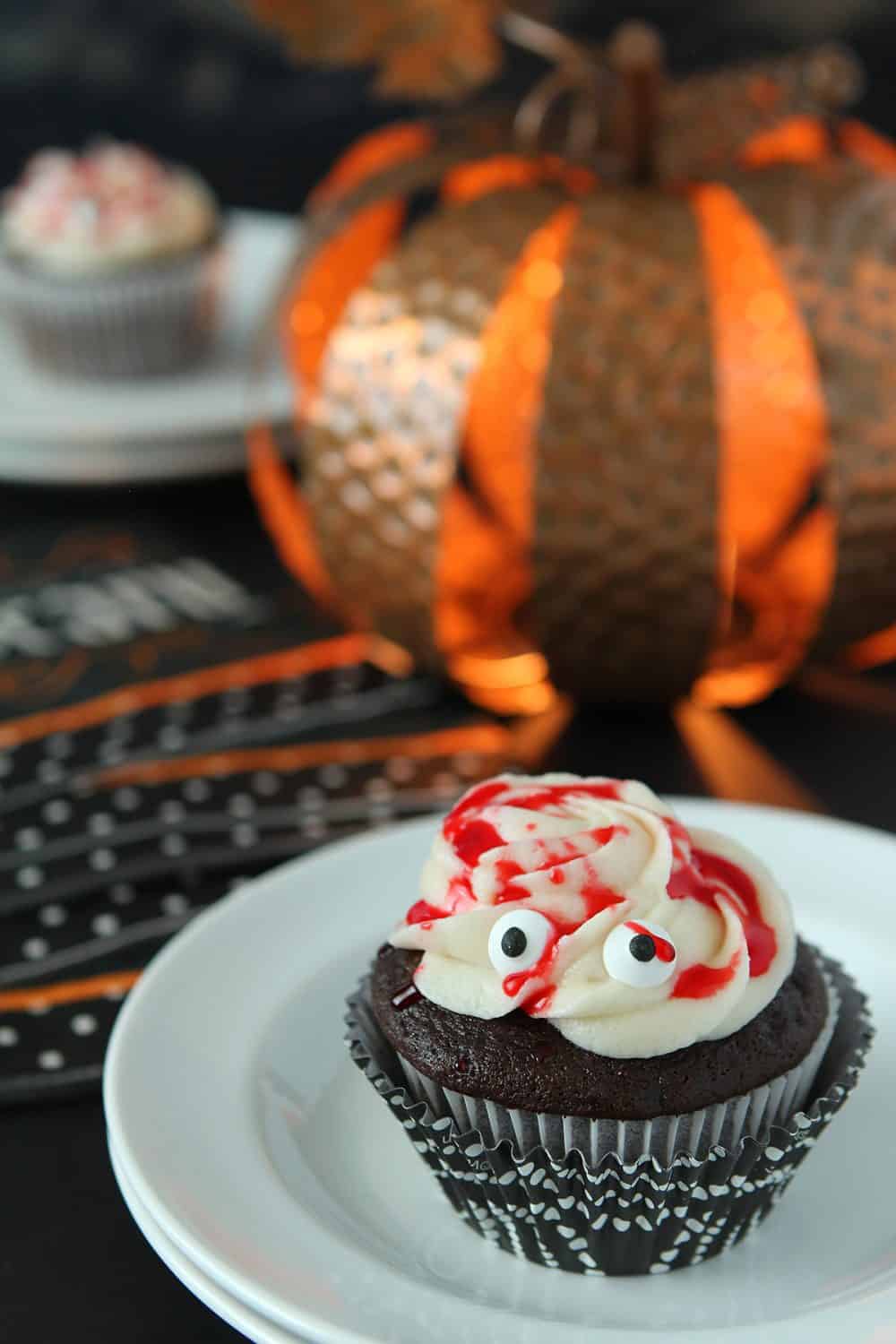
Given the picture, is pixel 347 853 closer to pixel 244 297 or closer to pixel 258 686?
pixel 258 686

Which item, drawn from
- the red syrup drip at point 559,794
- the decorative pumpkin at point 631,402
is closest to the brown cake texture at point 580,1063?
the red syrup drip at point 559,794

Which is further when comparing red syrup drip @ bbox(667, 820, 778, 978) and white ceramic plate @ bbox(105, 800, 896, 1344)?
red syrup drip @ bbox(667, 820, 778, 978)

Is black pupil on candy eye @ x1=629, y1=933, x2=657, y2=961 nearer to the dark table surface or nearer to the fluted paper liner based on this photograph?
the fluted paper liner

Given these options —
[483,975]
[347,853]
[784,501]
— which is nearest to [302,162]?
[784,501]

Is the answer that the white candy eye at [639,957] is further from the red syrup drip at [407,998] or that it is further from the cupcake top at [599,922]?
the red syrup drip at [407,998]

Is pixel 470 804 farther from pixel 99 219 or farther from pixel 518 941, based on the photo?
pixel 99 219

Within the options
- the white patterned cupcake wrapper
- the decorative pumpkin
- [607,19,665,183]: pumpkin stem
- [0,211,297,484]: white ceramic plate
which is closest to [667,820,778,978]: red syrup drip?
the decorative pumpkin
